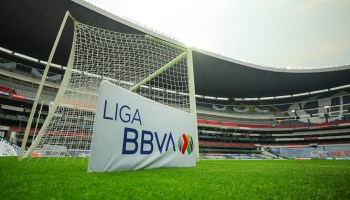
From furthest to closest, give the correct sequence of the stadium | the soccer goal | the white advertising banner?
1. the soccer goal
2. the white advertising banner
3. the stadium

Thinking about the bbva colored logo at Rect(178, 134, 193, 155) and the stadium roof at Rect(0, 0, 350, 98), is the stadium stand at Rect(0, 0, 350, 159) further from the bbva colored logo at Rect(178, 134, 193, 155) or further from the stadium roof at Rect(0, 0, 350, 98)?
the bbva colored logo at Rect(178, 134, 193, 155)

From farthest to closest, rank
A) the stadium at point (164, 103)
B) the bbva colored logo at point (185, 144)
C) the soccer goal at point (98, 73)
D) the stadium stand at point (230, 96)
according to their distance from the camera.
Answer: the stadium stand at point (230, 96) → the soccer goal at point (98, 73) → the bbva colored logo at point (185, 144) → the stadium at point (164, 103)

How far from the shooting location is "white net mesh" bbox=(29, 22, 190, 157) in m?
6.78

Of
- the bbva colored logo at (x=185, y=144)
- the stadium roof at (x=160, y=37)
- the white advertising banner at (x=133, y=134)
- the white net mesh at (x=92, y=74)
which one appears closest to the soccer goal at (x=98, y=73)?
the white net mesh at (x=92, y=74)

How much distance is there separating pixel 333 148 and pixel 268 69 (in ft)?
51.9

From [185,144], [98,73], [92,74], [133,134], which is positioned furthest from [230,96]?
[133,134]

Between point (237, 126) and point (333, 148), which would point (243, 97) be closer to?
point (237, 126)

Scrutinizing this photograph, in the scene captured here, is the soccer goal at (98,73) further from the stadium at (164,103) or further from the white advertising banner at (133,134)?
the white advertising banner at (133,134)

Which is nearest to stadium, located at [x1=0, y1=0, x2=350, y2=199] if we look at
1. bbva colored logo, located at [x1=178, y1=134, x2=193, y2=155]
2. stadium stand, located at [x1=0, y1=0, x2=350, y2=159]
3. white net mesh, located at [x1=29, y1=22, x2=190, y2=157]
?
white net mesh, located at [x1=29, y1=22, x2=190, y2=157]

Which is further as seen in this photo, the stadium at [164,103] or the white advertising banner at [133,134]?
the white advertising banner at [133,134]

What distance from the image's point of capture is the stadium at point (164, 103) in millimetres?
2227

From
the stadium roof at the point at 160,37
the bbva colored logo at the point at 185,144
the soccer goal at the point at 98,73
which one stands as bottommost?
the bbva colored logo at the point at 185,144

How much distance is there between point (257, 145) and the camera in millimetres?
39812

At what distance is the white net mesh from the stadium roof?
6.37 ft
